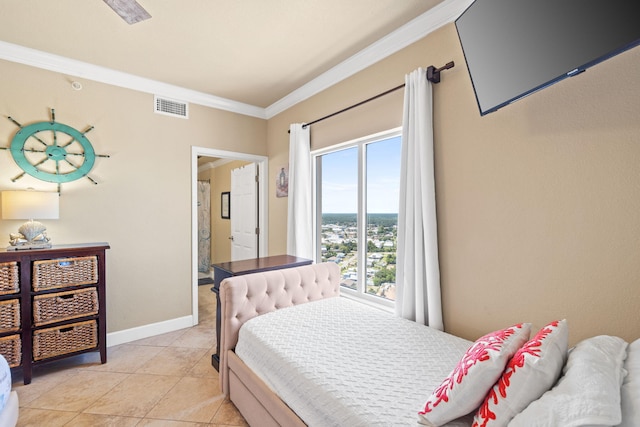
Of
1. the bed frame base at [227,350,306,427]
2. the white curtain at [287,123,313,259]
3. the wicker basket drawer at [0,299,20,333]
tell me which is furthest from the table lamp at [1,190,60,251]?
the white curtain at [287,123,313,259]

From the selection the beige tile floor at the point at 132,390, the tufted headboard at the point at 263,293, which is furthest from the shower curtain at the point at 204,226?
the tufted headboard at the point at 263,293

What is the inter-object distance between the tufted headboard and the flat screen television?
1.65 meters

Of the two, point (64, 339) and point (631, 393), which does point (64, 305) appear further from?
point (631, 393)

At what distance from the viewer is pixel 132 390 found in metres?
2.17

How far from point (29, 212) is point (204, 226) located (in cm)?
389

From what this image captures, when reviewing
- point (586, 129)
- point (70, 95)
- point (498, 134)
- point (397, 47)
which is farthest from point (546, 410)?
point (70, 95)

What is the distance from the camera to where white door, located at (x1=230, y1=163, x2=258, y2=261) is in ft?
13.2

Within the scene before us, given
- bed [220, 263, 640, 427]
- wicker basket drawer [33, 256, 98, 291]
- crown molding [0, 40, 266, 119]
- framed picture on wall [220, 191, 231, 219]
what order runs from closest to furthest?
bed [220, 263, 640, 427], wicker basket drawer [33, 256, 98, 291], crown molding [0, 40, 266, 119], framed picture on wall [220, 191, 231, 219]

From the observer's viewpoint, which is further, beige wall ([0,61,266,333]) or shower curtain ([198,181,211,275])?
shower curtain ([198,181,211,275])

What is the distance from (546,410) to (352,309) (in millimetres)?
1482

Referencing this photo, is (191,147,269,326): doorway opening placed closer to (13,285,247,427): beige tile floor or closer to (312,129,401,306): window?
(13,285,247,427): beige tile floor

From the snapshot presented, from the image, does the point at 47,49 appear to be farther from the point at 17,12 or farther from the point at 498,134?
the point at 498,134

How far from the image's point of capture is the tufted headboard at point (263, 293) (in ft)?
6.51

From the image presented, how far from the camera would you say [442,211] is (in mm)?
2043
